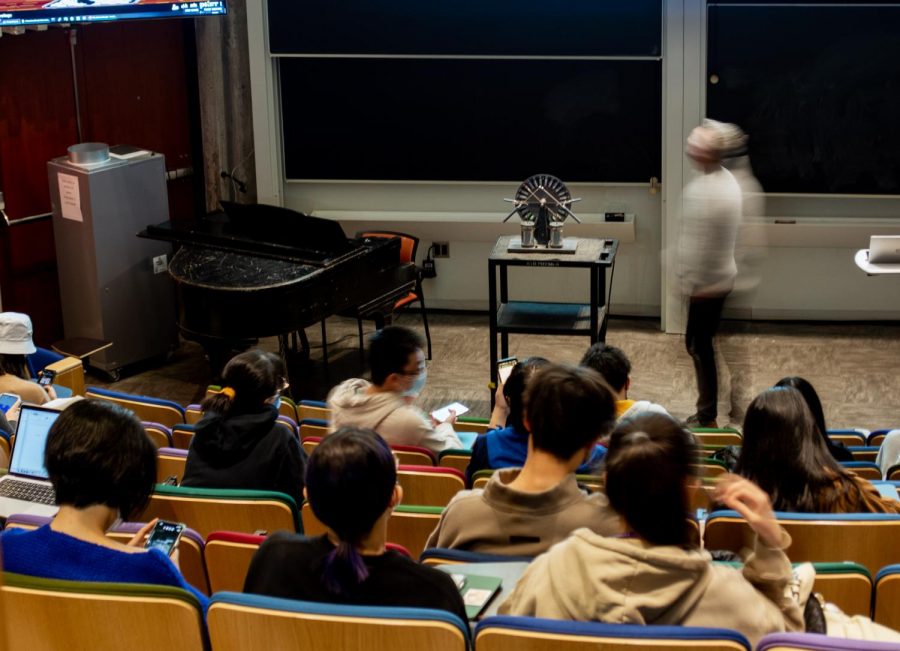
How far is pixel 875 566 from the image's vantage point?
9.75 ft

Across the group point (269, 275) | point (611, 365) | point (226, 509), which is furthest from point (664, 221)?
point (226, 509)

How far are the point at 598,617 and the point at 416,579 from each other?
1.23 ft

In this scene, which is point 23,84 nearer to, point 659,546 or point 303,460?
point 303,460

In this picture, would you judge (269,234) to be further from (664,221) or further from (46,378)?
(664,221)

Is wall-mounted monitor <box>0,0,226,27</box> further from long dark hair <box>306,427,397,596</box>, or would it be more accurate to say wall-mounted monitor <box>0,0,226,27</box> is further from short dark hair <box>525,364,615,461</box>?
long dark hair <box>306,427,397,596</box>

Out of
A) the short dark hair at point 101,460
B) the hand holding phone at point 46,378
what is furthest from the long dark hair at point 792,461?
the hand holding phone at point 46,378

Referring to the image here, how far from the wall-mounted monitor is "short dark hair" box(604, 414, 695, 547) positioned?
17.2 ft

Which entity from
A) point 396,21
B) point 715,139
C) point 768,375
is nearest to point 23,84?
point 396,21

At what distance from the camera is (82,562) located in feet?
8.27

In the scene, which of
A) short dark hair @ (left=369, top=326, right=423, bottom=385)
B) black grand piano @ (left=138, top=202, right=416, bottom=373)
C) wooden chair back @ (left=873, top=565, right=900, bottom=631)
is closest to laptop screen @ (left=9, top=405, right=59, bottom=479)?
short dark hair @ (left=369, top=326, right=423, bottom=385)

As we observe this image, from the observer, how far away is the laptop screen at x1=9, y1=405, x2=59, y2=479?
3906 millimetres

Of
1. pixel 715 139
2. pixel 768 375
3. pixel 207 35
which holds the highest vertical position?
pixel 207 35

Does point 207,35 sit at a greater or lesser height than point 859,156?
greater

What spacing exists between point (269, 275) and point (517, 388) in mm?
2979
